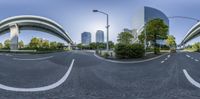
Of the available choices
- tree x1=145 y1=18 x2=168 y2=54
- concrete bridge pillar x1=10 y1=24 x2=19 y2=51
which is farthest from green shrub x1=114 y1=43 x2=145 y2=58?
concrete bridge pillar x1=10 y1=24 x2=19 y2=51

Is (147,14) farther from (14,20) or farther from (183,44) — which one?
(14,20)

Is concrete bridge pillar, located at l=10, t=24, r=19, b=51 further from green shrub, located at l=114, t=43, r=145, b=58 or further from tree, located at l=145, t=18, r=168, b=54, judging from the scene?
green shrub, located at l=114, t=43, r=145, b=58

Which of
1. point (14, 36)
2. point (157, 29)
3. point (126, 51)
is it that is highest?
point (157, 29)

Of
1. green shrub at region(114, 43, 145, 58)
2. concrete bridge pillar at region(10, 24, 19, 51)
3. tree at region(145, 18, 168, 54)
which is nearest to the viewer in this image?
green shrub at region(114, 43, 145, 58)

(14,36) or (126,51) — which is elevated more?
(14,36)

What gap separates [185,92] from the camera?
593cm

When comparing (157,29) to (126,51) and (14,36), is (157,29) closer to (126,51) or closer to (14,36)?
(126,51)

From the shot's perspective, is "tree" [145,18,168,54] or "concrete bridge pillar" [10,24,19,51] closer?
"tree" [145,18,168,54]

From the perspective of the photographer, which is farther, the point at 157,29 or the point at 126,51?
the point at 157,29

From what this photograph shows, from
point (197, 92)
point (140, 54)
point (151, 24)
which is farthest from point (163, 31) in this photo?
point (197, 92)

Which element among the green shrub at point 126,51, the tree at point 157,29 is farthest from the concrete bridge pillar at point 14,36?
the green shrub at point 126,51

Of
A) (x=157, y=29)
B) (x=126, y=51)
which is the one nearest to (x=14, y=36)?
(x=157, y=29)

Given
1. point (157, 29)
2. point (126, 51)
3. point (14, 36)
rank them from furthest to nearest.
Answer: point (14, 36) → point (157, 29) → point (126, 51)

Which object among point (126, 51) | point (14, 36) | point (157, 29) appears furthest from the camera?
point (14, 36)
